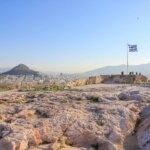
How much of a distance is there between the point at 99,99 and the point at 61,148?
2.69 meters

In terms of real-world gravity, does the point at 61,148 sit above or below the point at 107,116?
below

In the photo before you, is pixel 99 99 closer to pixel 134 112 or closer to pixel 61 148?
pixel 134 112

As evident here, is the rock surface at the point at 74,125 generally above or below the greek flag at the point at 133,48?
below

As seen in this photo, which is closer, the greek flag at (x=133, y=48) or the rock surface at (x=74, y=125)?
the rock surface at (x=74, y=125)

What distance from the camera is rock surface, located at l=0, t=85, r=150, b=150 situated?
260 inches

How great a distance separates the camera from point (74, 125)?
7098 mm

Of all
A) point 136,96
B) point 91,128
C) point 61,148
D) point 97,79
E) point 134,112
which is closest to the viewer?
point 61,148

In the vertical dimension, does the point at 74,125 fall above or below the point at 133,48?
below

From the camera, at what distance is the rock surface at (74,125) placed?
21.7 ft

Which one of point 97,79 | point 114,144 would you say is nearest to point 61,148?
point 114,144

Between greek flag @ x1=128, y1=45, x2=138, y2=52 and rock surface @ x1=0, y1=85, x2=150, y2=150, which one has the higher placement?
greek flag @ x1=128, y1=45, x2=138, y2=52

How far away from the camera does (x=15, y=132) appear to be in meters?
6.67

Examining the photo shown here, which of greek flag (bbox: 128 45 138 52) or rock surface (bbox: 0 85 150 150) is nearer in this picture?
rock surface (bbox: 0 85 150 150)

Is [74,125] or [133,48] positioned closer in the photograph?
[74,125]
